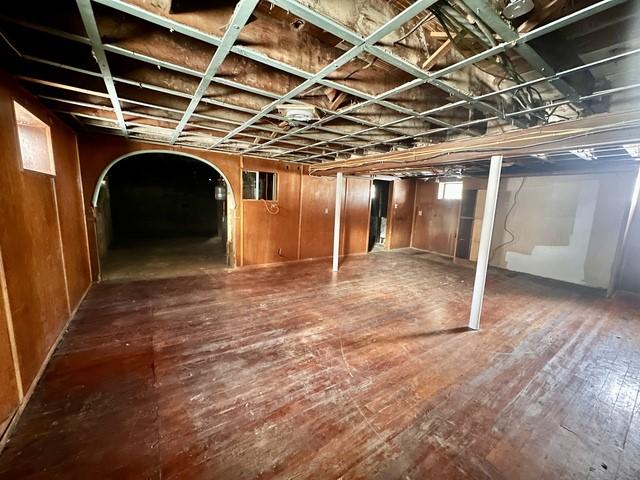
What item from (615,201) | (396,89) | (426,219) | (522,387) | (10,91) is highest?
(396,89)

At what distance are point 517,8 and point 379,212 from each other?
25.9ft

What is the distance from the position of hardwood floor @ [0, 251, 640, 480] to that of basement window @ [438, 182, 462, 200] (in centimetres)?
418

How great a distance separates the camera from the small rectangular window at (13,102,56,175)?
232 centimetres

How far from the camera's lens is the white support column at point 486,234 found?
9.55 feet

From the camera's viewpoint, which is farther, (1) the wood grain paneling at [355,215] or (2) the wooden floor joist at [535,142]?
(1) the wood grain paneling at [355,215]

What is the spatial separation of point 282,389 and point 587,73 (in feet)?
10.6

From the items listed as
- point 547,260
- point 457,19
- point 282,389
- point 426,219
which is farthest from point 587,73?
point 426,219

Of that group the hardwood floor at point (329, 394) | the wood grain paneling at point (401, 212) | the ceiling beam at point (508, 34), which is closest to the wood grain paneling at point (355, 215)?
the wood grain paneling at point (401, 212)

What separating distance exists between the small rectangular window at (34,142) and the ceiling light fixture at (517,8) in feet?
11.4

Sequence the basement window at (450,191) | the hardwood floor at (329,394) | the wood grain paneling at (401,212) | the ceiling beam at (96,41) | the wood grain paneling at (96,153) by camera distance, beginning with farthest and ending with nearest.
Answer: the wood grain paneling at (401,212) < the basement window at (450,191) < the wood grain paneling at (96,153) < the hardwood floor at (329,394) < the ceiling beam at (96,41)

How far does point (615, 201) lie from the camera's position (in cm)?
461

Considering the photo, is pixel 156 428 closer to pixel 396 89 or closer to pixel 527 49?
pixel 396 89

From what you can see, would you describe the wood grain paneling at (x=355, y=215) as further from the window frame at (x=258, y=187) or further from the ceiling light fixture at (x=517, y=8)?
the ceiling light fixture at (x=517, y=8)

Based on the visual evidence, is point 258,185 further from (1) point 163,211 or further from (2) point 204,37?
(1) point 163,211
